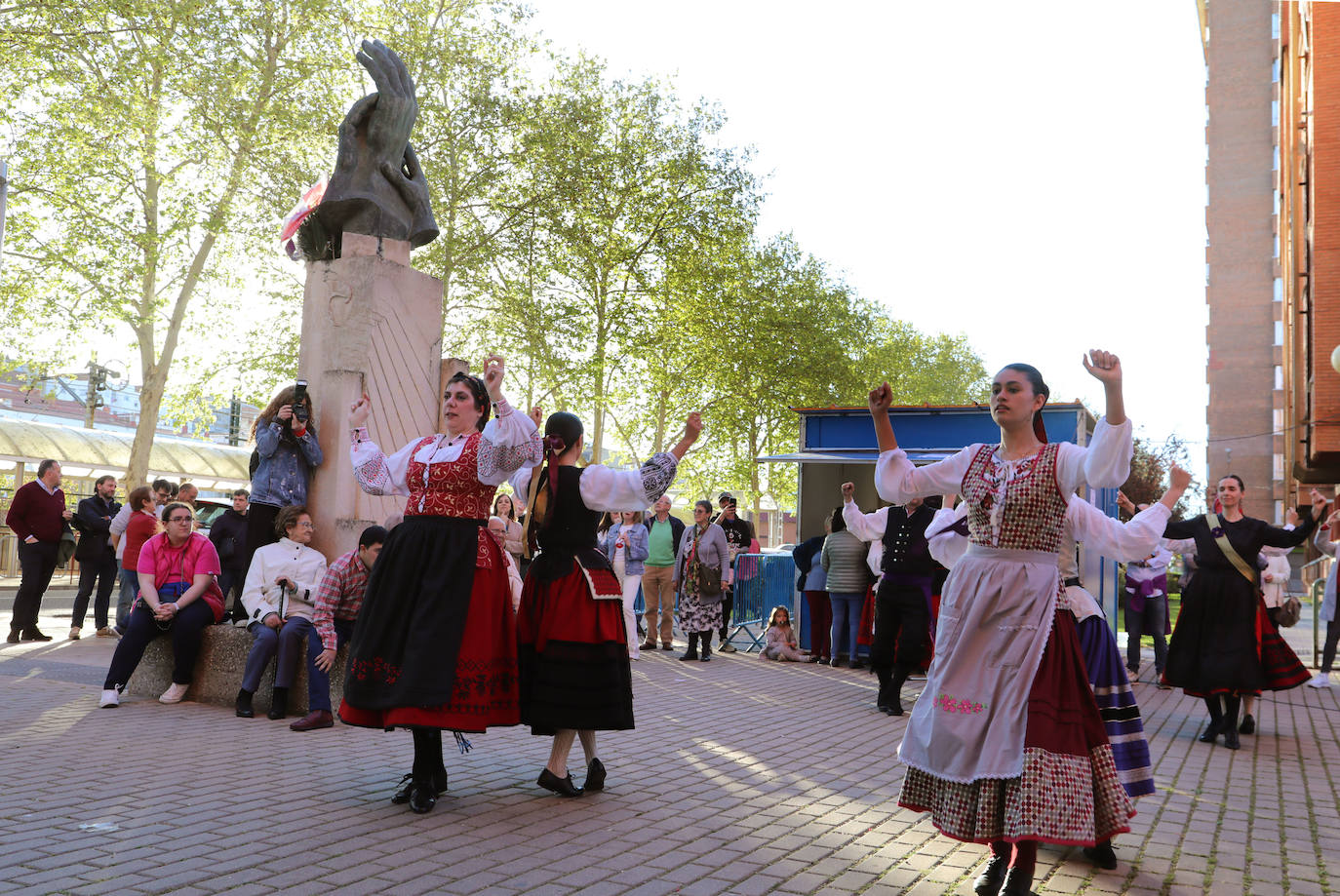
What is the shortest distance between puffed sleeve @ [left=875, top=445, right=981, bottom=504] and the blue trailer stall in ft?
32.6

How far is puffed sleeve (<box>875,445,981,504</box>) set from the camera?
4.73 meters

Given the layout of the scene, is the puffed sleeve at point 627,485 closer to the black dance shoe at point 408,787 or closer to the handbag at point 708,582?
the black dance shoe at point 408,787

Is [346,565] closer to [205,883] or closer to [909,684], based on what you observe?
[205,883]

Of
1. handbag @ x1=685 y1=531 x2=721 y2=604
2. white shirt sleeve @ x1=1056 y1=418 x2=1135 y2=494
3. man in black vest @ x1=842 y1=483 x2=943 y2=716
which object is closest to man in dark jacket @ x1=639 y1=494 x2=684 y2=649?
handbag @ x1=685 y1=531 x2=721 y2=604

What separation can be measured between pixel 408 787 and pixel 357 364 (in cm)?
429

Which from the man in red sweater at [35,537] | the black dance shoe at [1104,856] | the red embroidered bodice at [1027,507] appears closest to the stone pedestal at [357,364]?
the man in red sweater at [35,537]

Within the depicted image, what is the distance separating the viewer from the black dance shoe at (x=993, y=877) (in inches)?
172

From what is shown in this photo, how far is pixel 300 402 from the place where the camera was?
29.3 feet

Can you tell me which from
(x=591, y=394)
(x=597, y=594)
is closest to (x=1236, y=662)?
(x=597, y=594)

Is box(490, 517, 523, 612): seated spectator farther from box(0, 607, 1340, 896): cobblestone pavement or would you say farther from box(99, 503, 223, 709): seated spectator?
box(99, 503, 223, 709): seated spectator

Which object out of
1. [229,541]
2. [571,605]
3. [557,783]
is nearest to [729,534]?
[229,541]

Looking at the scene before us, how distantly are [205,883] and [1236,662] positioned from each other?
7147mm

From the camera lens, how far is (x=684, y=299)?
32094 millimetres

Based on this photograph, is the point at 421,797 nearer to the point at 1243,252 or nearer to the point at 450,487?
the point at 450,487
